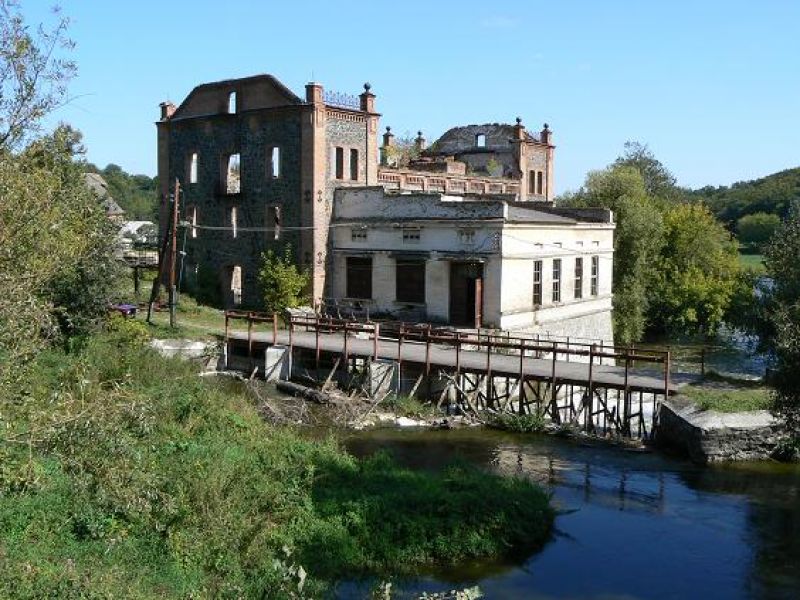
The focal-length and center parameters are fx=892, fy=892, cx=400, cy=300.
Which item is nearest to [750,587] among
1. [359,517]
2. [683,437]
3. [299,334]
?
[359,517]

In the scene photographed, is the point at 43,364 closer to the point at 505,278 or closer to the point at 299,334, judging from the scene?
the point at 299,334

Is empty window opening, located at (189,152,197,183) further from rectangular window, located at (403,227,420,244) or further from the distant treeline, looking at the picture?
the distant treeline

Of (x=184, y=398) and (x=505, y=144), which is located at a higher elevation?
(x=505, y=144)

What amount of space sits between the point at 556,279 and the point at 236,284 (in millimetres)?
15833

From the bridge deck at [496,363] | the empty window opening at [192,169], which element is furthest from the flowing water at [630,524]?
the empty window opening at [192,169]

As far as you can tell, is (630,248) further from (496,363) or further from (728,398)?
(728,398)

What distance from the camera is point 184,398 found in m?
21.9

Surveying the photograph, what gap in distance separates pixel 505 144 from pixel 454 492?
35423 millimetres

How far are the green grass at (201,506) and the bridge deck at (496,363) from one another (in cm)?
761

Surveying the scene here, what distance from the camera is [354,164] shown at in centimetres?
3856

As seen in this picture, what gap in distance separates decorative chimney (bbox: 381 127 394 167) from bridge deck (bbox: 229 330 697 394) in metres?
18.0

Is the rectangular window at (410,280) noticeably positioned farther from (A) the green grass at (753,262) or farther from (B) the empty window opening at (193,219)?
(B) the empty window opening at (193,219)

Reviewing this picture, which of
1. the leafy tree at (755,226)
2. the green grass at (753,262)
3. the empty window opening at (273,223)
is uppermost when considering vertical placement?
the leafy tree at (755,226)

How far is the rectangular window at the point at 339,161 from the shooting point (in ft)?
124
